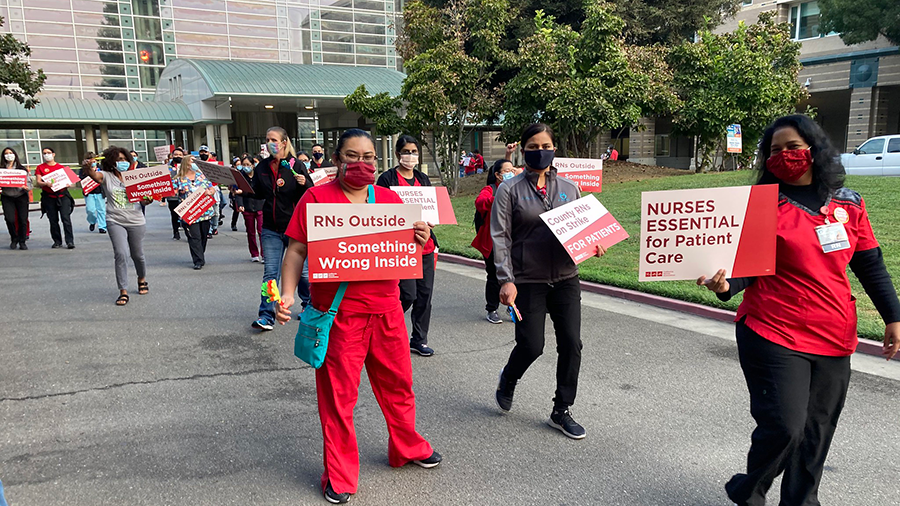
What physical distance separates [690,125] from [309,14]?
4040 cm

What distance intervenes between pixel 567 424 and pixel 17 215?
1338 cm

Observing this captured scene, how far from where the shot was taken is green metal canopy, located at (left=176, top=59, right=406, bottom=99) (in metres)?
34.4

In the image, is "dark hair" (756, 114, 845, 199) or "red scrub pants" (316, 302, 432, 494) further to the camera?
"red scrub pants" (316, 302, 432, 494)

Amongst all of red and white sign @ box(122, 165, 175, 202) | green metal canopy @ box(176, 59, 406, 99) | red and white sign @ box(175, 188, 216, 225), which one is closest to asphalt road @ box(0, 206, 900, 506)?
red and white sign @ box(122, 165, 175, 202)

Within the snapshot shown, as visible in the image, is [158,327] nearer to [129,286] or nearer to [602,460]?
[129,286]

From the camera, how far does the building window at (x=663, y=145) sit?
146 feet

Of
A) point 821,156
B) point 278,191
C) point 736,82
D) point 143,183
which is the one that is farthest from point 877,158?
point 821,156

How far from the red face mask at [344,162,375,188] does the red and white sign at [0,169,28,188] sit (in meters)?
12.4

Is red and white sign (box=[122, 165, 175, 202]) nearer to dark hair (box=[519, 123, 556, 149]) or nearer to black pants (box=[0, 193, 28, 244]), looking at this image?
black pants (box=[0, 193, 28, 244])

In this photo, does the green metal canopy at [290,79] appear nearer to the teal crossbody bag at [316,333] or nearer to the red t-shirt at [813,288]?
the teal crossbody bag at [316,333]

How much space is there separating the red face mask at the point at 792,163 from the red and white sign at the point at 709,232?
0.09 m

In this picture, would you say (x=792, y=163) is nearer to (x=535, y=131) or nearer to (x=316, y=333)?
(x=535, y=131)

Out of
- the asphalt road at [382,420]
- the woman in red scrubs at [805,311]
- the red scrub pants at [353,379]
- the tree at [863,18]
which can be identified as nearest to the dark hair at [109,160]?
the asphalt road at [382,420]

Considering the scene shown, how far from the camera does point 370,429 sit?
4332 millimetres
